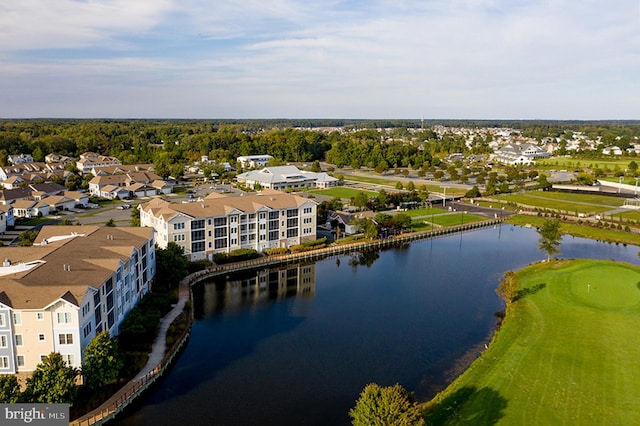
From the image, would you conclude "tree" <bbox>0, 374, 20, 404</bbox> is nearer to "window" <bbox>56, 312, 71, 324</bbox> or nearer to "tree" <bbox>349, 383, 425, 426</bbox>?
"window" <bbox>56, 312, 71, 324</bbox>

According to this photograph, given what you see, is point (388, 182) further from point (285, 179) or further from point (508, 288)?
point (508, 288)

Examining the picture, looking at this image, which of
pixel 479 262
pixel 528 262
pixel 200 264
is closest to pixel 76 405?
pixel 200 264

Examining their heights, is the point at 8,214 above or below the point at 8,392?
above

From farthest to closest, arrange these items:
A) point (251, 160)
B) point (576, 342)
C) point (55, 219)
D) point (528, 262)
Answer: point (251, 160)
point (55, 219)
point (528, 262)
point (576, 342)

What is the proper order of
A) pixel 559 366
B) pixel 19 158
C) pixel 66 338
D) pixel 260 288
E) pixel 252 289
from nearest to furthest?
pixel 66 338
pixel 559 366
pixel 252 289
pixel 260 288
pixel 19 158

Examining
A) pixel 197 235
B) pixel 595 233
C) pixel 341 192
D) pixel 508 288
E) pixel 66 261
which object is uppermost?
pixel 66 261

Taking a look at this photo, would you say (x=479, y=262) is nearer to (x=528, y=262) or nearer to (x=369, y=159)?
(x=528, y=262)

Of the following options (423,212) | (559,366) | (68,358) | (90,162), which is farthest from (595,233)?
(90,162)

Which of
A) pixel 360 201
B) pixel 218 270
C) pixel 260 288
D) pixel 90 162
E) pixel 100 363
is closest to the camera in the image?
pixel 100 363
